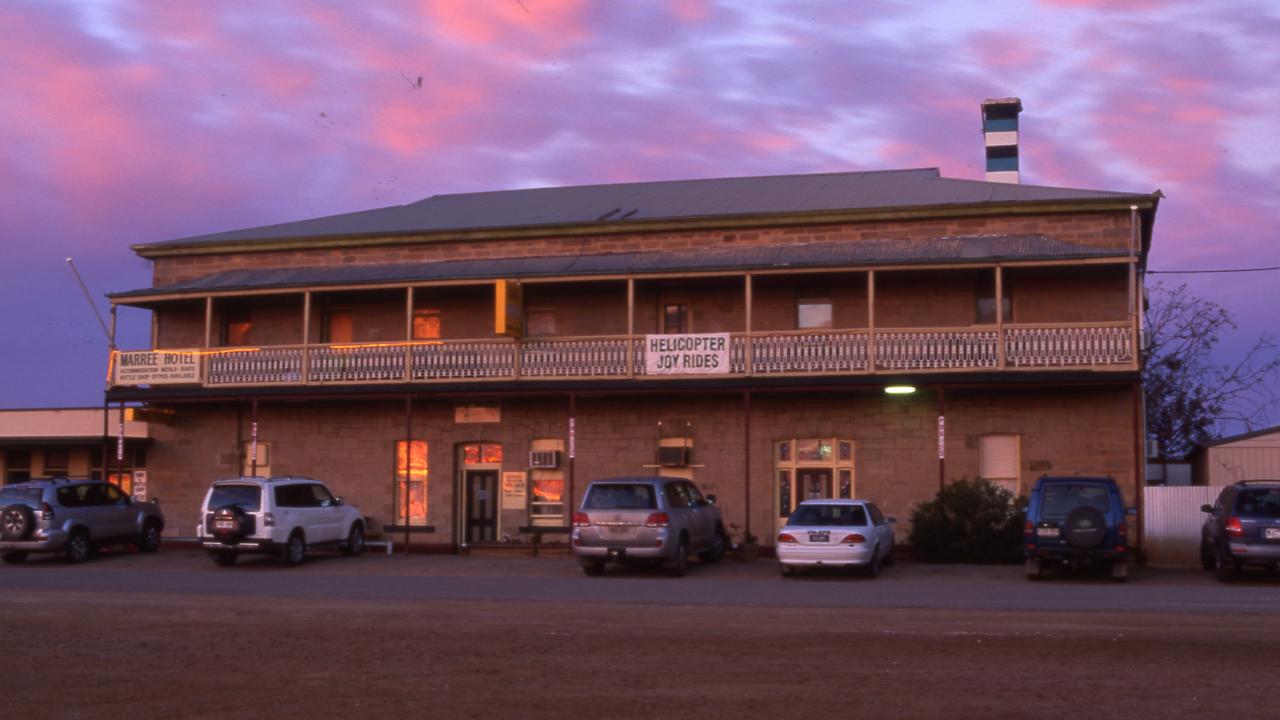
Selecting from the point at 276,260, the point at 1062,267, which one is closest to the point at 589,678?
the point at 1062,267

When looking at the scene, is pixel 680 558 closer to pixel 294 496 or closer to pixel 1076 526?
pixel 1076 526

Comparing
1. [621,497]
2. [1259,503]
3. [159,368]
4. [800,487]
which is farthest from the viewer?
[159,368]

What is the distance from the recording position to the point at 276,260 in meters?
32.2

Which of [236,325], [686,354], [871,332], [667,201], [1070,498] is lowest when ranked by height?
[1070,498]

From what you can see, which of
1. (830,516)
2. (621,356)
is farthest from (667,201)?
(830,516)

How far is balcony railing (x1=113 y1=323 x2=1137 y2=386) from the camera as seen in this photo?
25.7 m

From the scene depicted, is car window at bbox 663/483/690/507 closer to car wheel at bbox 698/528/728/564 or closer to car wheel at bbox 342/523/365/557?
car wheel at bbox 698/528/728/564

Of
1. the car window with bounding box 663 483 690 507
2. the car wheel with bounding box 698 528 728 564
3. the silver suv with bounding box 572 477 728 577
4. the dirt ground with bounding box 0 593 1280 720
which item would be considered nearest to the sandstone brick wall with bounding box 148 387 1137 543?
the car wheel with bounding box 698 528 728 564

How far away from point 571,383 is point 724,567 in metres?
5.57

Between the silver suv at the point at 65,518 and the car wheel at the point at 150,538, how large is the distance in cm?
3

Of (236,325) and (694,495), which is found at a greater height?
(236,325)

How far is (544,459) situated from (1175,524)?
12.7 metres

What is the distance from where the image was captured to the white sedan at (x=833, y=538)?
21416mm

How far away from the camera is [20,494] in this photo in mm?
25828
